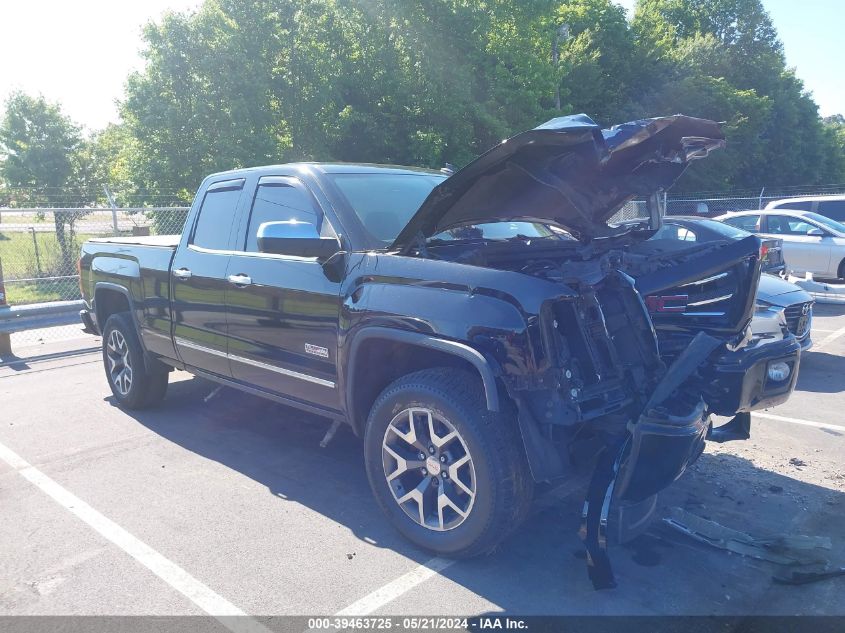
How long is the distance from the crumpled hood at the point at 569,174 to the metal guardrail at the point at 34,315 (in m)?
7.05

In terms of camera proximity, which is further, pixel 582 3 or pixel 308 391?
pixel 582 3

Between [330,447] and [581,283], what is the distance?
2677mm

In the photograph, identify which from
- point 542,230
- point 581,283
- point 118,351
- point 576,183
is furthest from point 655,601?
point 118,351

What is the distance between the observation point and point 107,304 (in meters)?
6.65

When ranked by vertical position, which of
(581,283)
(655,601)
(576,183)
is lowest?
(655,601)

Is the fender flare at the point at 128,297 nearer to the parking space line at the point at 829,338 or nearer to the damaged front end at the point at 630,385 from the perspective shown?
the damaged front end at the point at 630,385

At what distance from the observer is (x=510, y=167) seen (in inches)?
138

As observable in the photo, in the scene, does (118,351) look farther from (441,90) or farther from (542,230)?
(441,90)

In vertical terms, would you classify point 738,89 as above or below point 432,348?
above

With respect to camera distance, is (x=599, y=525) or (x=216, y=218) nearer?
(x=599, y=525)

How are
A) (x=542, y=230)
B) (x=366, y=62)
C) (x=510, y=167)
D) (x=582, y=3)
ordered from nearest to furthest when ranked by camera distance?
(x=510, y=167) < (x=542, y=230) < (x=366, y=62) < (x=582, y=3)

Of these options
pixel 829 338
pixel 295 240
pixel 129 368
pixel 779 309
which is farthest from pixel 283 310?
pixel 829 338

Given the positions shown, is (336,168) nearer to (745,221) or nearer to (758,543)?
(758,543)

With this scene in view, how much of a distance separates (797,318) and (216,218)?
5.43m
